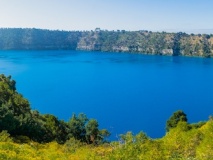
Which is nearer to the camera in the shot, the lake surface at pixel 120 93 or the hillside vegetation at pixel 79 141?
the hillside vegetation at pixel 79 141

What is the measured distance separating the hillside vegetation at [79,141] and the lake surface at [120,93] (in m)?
16.3

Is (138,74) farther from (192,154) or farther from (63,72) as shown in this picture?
(192,154)

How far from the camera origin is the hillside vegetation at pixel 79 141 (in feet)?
69.7

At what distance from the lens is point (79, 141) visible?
51.2 meters

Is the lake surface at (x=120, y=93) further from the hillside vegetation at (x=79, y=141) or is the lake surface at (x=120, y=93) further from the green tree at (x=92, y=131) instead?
the hillside vegetation at (x=79, y=141)

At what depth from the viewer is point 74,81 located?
152m

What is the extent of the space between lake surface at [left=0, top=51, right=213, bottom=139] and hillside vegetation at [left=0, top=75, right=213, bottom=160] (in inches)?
643

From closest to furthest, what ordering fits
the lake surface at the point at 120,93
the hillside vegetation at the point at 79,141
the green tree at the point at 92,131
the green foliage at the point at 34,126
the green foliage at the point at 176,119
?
the hillside vegetation at the point at 79,141
the green foliage at the point at 34,126
the green tree at the point at 92,131
the green foliage at the point at 176,119
the lake surface at the point at 120,93

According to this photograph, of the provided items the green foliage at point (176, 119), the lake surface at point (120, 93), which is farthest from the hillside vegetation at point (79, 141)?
the lake surface at point (120, 93)

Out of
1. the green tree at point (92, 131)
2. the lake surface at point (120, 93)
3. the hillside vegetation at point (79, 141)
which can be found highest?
the hillside vegetation at point (79, 141)

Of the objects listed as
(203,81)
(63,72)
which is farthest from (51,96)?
(203,81)

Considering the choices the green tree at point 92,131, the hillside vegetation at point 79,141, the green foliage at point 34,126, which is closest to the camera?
the hillside vegetation at point 79,141

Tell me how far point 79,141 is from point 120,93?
73994 mm

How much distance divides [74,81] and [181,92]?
4808cm
